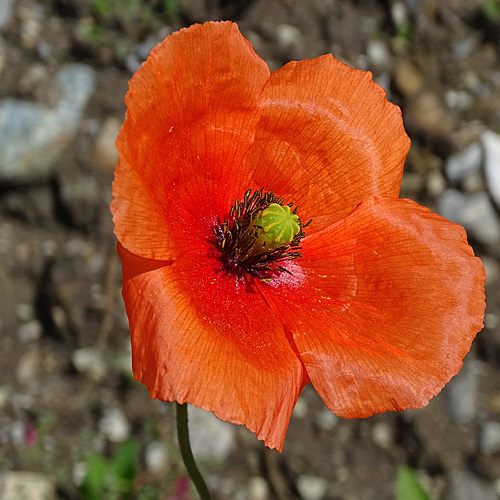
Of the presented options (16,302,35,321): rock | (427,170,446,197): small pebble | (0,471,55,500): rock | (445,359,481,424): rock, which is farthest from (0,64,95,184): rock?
(445,359,481,424): rock

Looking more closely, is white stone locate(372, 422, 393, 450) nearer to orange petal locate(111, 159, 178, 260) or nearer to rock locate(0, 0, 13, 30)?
orange petal locate(111, 159, 178, 260)

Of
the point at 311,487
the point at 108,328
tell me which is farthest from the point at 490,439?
the point at 108,328

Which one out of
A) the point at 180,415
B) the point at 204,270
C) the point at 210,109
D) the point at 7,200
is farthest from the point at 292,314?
the point at 7,200

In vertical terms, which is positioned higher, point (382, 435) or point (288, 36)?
A: point (288, 36)

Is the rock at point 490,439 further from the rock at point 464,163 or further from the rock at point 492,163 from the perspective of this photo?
the rock at point 464,163

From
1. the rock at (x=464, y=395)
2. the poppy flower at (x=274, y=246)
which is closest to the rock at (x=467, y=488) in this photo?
the rock at (x=464, y=395)

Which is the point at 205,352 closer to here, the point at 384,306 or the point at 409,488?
the point at 384,306

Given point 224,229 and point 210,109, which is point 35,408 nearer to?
point 224,229
